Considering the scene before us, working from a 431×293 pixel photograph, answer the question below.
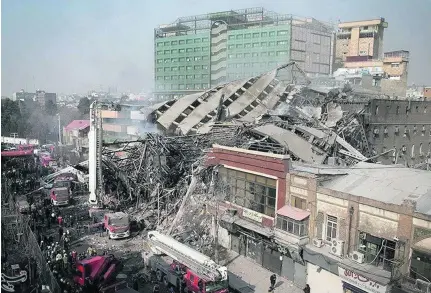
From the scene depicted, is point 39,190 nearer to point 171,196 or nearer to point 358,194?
point 171,196

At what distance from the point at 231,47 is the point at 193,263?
3951cm

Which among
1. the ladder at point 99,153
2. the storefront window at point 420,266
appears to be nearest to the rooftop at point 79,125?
the ladder at point 99,153

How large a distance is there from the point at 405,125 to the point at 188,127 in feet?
56.3

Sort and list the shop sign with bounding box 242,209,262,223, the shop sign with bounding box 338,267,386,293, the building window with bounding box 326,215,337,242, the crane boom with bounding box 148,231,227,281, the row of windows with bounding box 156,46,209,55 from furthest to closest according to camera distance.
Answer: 1. the row of windows with bounding box 156,46,209,55
2. the shop sign with bounding box 242,209,262,223
3. the building window with bounding box 326,215,337,242
4. the crane boom with bounding box 148,231,227,281
5. the shop sign with bounding box 338,267,386,293

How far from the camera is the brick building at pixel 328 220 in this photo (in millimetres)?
13134

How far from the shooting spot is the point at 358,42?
60938 millimetres

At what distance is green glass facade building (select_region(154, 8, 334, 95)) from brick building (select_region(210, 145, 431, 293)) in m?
24.8

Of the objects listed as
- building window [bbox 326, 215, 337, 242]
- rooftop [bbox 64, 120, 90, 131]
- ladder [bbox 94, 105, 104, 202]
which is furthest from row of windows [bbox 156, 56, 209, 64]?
building window [bbox 326, 215, 337, 242]

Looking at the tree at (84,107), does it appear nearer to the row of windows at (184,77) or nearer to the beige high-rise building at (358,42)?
the row of windows at (184,77)

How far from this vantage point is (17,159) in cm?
3959

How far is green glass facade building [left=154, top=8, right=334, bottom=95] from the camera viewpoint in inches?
1734

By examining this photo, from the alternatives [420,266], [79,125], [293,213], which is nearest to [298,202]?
[293,213]

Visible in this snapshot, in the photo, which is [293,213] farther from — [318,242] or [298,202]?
[318,242]

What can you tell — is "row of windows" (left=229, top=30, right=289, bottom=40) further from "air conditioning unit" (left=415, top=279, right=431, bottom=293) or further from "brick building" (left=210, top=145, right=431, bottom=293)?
"air conditioning unit" (left=415, top=279, right=431, bottom=293)
